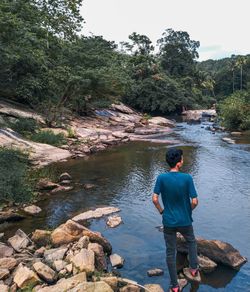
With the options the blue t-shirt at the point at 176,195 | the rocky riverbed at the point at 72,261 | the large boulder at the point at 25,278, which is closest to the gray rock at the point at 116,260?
the rocky riverbed at the point at 72,261

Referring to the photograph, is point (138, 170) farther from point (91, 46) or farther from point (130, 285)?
point (91, 46)

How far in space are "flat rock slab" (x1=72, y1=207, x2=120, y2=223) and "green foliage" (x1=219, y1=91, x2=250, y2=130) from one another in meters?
26.5

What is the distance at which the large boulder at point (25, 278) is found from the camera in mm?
7617

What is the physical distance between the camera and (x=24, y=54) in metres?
26.6

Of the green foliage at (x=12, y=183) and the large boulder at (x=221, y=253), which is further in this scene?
the green foliage at (x=12, y=183)

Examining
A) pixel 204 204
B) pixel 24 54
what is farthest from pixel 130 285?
pixel 24 54

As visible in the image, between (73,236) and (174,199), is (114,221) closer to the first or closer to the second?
(73,236)

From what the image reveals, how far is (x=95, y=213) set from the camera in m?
13.3

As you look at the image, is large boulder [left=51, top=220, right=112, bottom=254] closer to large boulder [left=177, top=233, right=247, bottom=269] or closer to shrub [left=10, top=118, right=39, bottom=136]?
large boulder [left=177, top=233, right=247, bottom=269]

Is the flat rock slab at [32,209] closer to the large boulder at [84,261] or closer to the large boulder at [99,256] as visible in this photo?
the large boulder at [99,256]

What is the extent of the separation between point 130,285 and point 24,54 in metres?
22.1

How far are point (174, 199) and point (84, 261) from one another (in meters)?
2.49

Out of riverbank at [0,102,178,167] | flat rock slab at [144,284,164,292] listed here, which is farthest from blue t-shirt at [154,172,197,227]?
riverbank at [0,102,178,167]

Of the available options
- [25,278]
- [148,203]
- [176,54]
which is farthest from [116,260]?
[176,54]
